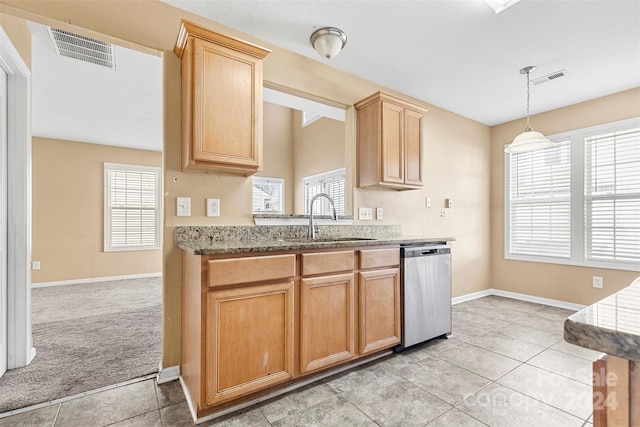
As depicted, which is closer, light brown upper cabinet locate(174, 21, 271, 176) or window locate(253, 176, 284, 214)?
light brown upper cabinet locate(174, 21, 271, 176)

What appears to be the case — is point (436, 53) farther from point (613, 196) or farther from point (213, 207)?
point (613, 196)

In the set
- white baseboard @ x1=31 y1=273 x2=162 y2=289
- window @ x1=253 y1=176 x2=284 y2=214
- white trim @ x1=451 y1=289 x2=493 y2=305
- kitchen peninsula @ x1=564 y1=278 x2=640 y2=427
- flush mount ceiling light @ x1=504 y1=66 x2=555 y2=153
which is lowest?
white baseboard @ x1=31 y1=273 x2=162 y2=289

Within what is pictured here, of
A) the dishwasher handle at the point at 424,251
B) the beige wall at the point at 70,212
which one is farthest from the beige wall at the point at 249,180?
the beige wall at the point at 70,212

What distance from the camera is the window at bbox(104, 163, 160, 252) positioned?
18.3 ft

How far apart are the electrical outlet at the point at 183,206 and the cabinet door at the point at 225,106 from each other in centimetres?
35

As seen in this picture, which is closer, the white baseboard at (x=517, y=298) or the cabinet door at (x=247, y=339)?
the cabinet door at (x=247, y=339)

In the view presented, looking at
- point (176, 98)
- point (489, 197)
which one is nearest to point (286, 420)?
point (176, 98)

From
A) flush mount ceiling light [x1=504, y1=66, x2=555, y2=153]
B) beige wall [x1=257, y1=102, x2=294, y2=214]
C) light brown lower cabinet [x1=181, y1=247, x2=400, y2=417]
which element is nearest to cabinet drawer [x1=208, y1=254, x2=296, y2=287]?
light brown lower cabinet [x1=181, y1=247, x2=400, y2=417]

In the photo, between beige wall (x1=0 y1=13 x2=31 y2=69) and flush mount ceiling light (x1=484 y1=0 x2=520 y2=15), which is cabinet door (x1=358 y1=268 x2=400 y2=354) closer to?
flush mount ceiling light (x1=484 y1=0 x2=520 y2=15)

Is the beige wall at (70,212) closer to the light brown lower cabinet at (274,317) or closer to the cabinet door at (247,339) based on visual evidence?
the light brown lower cabinet at (274,317)

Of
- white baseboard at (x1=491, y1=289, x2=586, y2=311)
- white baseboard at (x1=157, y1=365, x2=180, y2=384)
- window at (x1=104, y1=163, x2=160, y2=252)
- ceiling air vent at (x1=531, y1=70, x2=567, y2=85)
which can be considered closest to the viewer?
white baseboard at (x1=157, y1=365, x2=180, y2=384)

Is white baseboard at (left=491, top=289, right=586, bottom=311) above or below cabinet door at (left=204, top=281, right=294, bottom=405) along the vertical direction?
below

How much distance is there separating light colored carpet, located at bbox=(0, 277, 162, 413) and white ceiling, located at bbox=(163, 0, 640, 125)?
8.50 feet

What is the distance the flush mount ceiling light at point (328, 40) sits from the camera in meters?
2.27
